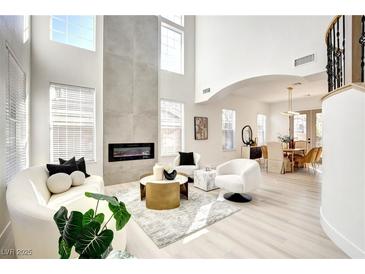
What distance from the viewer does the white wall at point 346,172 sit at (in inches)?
67.9

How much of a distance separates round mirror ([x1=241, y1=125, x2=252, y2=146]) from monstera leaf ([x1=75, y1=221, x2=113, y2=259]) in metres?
8.06

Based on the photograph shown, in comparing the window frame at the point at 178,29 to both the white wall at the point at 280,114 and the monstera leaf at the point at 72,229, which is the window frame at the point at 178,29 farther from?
the white wall at the point at 280,114

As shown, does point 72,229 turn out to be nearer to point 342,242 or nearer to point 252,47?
point 342,242

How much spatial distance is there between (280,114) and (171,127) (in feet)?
21.4

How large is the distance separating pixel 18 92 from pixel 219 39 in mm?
5149

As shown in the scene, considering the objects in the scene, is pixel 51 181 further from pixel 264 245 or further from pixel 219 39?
pixel 219 39

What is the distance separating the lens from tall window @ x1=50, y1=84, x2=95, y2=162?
405 centimetres

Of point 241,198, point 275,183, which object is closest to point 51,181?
point 241,198

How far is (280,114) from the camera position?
924 centimetres

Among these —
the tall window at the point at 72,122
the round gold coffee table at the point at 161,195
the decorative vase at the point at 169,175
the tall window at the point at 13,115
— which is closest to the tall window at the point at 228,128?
the decorative vase at the point at 169,175

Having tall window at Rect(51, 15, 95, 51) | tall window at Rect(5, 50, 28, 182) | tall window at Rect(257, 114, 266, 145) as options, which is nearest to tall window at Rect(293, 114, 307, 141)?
tall window at Rect(257, 114, 266, 145)

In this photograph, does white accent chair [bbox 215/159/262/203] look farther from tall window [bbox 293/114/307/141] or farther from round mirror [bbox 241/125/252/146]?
tall window [bbox 293/114/307/141]

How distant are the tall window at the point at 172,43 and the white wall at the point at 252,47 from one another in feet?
2.06
